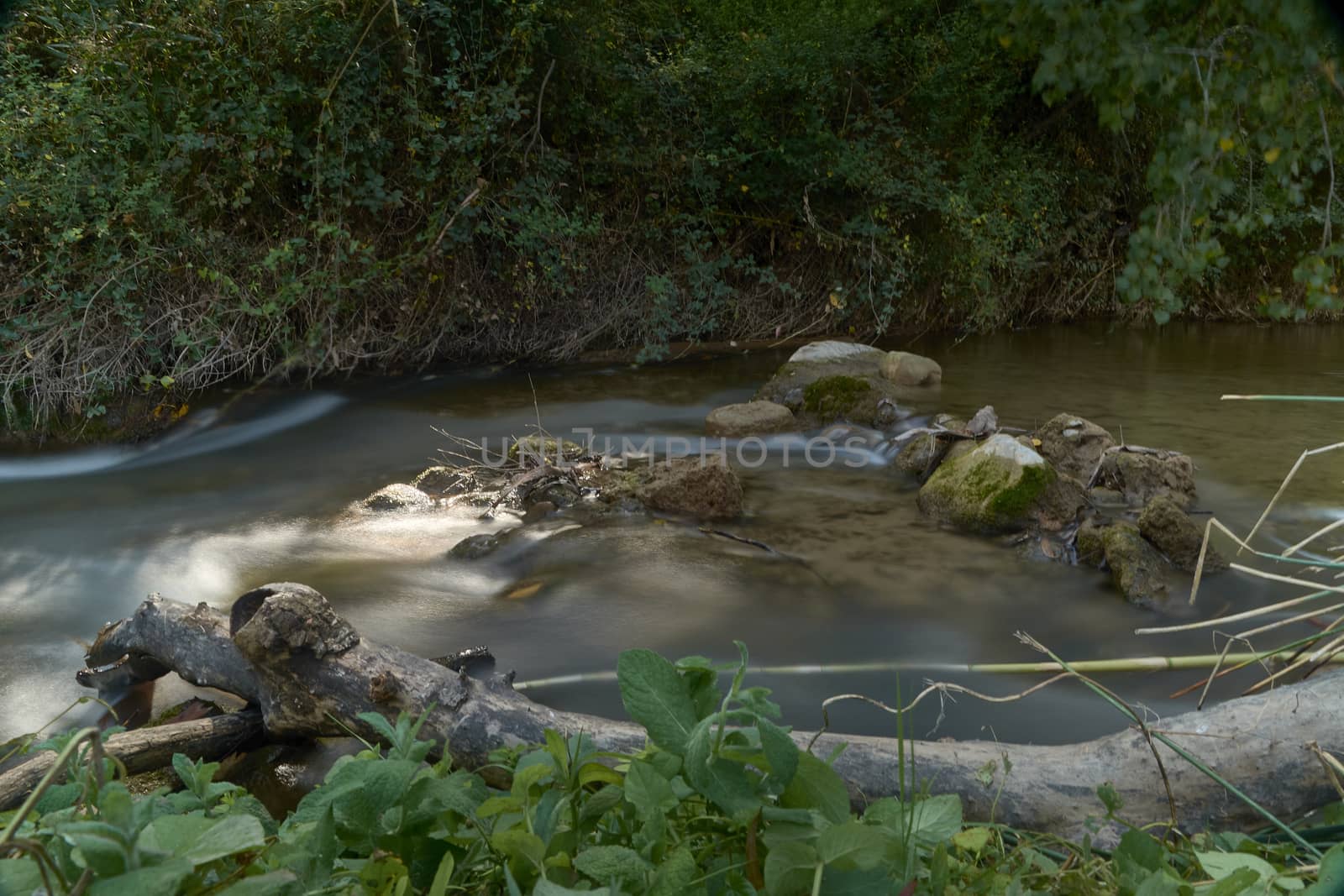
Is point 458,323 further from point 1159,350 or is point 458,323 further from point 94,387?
point 1159,350

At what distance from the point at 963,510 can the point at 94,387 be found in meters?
6.46

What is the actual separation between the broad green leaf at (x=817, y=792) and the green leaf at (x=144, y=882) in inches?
25.6

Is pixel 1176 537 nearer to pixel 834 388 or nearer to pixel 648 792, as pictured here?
pixel 834 388

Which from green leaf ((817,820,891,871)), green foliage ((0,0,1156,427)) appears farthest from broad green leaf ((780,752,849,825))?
green foliage ((0,0,1156,427))

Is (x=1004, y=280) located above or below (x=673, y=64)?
below

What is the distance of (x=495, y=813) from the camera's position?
1.22m

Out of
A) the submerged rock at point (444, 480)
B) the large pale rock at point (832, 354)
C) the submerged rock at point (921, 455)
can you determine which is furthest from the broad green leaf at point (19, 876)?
the large pale rock at point (832, 354)

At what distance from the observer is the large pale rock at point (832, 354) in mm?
8867

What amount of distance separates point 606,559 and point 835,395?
3.53 meters

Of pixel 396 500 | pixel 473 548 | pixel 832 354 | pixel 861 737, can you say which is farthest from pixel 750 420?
pixel 861 737

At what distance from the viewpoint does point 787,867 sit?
1.03 metres

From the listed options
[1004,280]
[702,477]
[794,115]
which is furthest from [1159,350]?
[702,477]

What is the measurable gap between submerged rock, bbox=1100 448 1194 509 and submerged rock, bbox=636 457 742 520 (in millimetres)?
2297

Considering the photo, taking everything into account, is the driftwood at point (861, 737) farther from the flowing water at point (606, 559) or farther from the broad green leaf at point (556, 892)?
the broad green leaf at point (556, 892)
